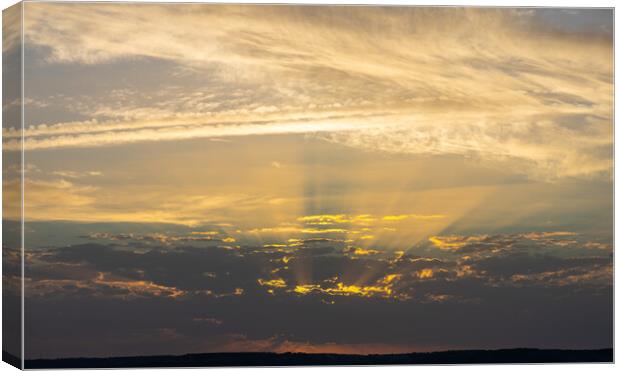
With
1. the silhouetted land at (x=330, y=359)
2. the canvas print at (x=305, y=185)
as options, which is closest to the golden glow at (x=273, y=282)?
the canvas print at (x=305, y=185)

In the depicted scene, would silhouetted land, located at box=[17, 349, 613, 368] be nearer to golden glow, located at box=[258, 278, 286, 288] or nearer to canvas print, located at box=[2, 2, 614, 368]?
canvas print, located at box=[2, 2, 614, 368]

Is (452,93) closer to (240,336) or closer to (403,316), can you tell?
(403,316)

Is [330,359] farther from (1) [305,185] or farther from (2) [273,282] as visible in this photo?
(1) [305,185]

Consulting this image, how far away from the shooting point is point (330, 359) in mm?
12562

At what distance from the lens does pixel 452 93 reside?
1266 cm

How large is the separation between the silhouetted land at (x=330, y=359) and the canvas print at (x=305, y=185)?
18 millimetres

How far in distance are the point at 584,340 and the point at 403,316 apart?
1.72 meters

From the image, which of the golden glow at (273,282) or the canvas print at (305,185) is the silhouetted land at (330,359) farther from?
the golden glow at (273,282)

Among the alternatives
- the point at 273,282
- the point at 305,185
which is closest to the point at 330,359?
the point at 273,282

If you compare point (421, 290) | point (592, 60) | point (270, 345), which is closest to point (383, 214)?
point (421, 290)

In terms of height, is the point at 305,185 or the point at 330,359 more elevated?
the point at 305,185

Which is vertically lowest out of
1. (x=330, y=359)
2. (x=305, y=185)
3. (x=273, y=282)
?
(x=330, y=359)

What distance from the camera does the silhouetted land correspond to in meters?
12.3

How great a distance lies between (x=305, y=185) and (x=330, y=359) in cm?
158
